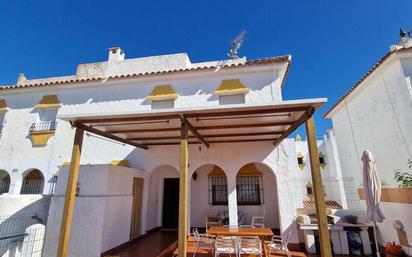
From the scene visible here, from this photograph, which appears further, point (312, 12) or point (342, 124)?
point (342, 124)

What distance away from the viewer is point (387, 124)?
11.5m

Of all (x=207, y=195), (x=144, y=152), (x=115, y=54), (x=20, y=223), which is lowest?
(x=20, y=223)

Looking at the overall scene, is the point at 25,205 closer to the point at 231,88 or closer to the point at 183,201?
the point at 183,201

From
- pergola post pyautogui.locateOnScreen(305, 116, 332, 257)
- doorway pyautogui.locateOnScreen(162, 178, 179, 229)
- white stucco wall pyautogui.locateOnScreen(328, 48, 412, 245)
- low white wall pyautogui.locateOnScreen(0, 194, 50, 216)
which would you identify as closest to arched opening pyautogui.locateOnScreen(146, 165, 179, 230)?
doorway pyautogui.locateOnScreen(162, 178, 179, 229)

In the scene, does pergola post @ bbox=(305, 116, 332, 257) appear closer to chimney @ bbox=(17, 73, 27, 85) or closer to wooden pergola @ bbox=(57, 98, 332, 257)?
wooden pergola @ bbox=(57, 98, 332, 257)

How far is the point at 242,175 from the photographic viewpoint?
13.1 metres

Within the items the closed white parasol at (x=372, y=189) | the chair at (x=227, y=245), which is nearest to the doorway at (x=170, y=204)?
the chair at (x=227, y=245)

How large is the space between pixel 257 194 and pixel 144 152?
738 cm

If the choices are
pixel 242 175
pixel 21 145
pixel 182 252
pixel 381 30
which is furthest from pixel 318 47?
pixel 21 145

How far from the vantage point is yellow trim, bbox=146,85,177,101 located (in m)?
12.0

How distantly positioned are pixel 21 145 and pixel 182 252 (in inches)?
524

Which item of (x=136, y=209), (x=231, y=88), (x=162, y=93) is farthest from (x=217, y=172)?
(x=162, y=93)

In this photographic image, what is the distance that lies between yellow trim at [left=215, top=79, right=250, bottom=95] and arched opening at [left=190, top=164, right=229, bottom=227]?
15.8 feet

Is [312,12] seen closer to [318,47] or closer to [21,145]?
[318,47]
